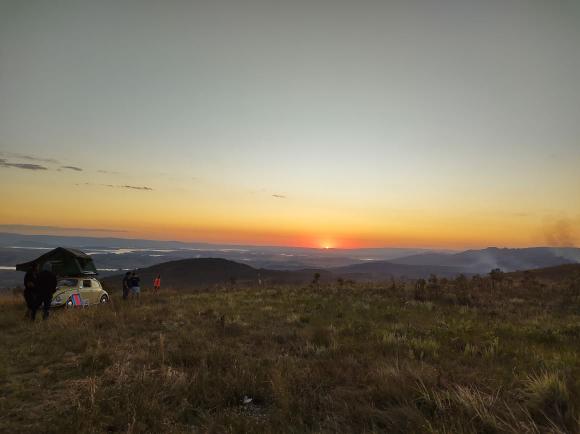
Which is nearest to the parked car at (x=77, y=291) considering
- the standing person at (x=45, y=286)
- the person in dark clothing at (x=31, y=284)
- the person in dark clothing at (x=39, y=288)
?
the person in dark clothing at (x=31, y=284)

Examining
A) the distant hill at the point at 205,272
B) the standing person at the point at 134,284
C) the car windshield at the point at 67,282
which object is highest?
the car windshield at the point at 67,282

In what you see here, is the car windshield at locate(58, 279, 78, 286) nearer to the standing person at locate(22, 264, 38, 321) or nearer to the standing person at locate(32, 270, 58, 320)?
the standing person at locate(22, 264, 38, 321)

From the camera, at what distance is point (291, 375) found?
216 inches

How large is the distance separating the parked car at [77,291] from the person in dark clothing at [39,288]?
6.72 feet

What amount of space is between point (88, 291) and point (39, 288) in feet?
13.6

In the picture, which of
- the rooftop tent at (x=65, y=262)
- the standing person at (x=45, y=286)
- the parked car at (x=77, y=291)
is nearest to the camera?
the standing person at (x=45, y=286)

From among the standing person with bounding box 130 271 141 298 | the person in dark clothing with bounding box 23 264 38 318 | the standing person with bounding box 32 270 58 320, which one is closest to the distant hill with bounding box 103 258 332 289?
the standing person with bounding box 130 271 141 298

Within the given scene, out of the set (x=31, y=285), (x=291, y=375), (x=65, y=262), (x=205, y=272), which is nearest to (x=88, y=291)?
(x=31, y=285)

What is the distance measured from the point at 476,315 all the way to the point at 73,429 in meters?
12.6

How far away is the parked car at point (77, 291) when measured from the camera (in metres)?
14.7

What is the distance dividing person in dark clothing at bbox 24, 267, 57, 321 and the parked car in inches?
80.6

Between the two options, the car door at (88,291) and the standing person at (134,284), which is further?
the standing person at (134,284)

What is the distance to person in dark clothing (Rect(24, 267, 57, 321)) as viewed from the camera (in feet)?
39.8

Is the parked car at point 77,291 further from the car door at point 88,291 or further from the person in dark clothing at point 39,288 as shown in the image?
the person in dark clothing at point 39,288
